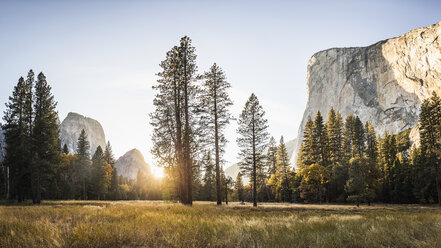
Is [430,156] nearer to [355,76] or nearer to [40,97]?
[40,97]

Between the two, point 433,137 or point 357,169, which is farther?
point 433,137

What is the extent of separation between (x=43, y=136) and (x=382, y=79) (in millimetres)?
130552

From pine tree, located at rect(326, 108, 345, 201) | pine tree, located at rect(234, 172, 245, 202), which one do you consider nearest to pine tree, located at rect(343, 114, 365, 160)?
pine tree, located at rect(326, 108, 345, 201)

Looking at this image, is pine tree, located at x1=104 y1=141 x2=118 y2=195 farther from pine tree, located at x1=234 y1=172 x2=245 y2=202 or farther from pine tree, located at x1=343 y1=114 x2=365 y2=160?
pine tree, located at x1=343 y1=114 x2=365 y2=160

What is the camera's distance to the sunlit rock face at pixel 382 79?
300ft

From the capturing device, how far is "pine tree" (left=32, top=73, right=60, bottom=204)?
2582 cm

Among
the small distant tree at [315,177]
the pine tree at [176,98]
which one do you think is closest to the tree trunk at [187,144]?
the pine tree at [176,98]

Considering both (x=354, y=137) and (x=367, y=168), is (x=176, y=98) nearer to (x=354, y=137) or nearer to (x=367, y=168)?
(x=367, y=168)

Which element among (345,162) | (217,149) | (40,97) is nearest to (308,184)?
(345,162)

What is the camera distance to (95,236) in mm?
4207

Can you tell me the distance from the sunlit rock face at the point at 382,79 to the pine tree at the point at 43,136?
267 feet

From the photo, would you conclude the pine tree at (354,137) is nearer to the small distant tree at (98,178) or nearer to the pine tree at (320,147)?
the pine tree at (320,147)

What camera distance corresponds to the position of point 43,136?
86.3ft

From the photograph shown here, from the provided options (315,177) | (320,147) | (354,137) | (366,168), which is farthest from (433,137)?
(354,137)
